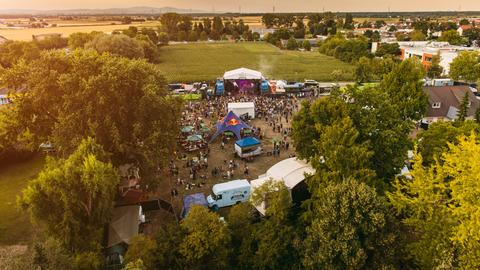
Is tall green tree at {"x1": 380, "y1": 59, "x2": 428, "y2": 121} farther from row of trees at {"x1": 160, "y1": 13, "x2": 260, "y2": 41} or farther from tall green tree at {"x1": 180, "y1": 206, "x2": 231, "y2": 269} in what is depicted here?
row of trees at {"x1": 160, "y1": 13, "x2": 260, "y2": 41}

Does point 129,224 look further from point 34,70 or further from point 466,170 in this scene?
point 466,170

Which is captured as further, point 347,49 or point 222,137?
point 347,49

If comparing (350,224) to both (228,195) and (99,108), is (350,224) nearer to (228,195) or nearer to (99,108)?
(228,195)

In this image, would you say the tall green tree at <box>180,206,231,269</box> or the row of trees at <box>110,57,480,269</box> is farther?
the tall green tree at <box>180,206,231,269</box>

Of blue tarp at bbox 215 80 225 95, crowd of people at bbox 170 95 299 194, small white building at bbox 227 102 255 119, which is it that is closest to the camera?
crowd of people at bbox 170 95 299 194

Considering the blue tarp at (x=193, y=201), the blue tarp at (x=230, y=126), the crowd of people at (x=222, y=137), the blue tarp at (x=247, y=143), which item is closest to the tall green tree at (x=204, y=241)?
the blue tarp at (x=193, y=201)

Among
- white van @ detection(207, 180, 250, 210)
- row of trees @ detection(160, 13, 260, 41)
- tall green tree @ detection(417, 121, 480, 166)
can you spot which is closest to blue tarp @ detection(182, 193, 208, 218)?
white van @ detection(207, 180, 250, 210)

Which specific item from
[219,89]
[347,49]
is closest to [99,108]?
[219,89]
